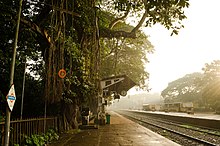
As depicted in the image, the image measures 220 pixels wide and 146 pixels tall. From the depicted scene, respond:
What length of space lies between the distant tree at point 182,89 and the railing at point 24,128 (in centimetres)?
5200

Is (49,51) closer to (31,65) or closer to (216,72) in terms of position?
(31,65)

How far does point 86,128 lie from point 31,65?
5809 mm

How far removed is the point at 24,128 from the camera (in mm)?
7531

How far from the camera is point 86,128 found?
15.3 meters

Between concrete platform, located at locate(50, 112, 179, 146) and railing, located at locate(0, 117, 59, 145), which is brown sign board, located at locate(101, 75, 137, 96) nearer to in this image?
concrete platform, located at locate(50, 112, 179, 146)

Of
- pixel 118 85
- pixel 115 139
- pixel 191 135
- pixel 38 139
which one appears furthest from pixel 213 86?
pixel 38 139

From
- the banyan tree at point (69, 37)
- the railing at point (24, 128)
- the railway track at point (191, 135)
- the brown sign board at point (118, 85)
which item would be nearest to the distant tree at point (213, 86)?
the brown sign board at point (118, 85)

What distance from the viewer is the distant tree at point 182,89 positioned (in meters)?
58.5

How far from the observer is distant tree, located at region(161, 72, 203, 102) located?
2302 inches

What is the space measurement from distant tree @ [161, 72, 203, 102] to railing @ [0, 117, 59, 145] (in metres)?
52.0

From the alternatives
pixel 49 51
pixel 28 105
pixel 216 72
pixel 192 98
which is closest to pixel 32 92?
pixel 28 105

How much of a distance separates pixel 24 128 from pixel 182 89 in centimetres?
6396

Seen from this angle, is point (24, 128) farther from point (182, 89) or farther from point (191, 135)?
point (182, 89)

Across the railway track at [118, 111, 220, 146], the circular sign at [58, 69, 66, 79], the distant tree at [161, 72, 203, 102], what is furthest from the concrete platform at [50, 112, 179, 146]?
the distant tree at [161, 72, 203, 102]
